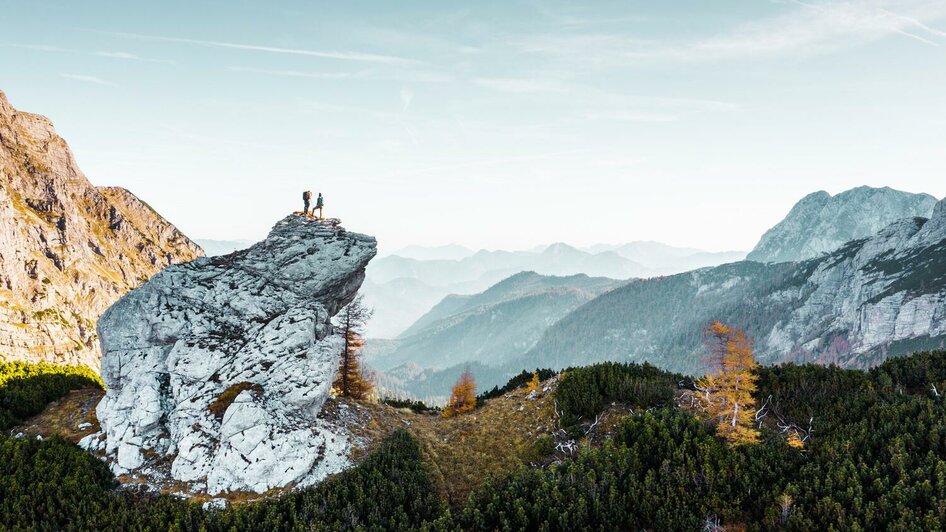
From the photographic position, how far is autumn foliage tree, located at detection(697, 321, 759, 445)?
2225 centimetres

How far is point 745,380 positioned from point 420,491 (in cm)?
1799

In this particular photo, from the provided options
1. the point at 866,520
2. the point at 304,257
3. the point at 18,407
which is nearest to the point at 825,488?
the point at 866,520

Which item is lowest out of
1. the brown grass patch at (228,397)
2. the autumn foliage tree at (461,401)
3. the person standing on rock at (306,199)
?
the autumn foliage tree at (461,401)

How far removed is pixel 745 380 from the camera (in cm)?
2294

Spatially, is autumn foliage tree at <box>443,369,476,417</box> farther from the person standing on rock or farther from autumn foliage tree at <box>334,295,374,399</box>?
the person standing on rock

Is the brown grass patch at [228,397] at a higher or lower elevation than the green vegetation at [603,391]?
higher

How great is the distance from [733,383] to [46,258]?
21674cm

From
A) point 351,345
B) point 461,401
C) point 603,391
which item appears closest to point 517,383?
point 461,401

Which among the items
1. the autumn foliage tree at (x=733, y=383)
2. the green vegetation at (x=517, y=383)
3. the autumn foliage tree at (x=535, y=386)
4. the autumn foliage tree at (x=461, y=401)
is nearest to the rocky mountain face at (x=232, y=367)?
the autumn foliage tree at (x=461, y=401)

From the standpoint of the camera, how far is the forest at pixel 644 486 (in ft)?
56.0

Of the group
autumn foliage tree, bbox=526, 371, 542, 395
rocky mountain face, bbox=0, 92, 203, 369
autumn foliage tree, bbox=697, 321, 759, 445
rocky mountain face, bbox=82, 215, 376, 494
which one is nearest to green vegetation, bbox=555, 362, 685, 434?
autumn foliage tree, bbox=526, 371, 542, 395

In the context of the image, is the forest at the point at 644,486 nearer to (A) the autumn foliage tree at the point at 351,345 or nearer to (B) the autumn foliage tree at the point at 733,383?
(B) the autumn foliage tree at the point at 733,383

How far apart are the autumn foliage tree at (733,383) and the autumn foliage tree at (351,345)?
26956mm

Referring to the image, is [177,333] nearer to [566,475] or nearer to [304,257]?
[304,257]
